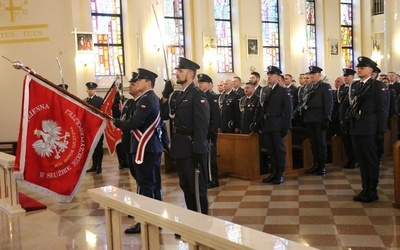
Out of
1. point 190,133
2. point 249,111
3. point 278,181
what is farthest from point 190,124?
point 249,111

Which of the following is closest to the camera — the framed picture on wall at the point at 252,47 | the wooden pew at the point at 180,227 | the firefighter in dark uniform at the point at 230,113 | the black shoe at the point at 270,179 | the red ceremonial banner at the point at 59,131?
the wooden pew at the point at 180,227

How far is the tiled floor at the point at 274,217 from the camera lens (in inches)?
174

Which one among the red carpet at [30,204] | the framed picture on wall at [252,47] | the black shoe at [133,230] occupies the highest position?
the framed picture on wall at [252,47]

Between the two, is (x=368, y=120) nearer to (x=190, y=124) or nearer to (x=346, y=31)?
(x=190, y=124)

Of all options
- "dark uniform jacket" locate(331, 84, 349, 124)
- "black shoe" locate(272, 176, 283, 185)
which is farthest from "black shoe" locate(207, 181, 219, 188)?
"dark uniform jacket" locate(331, 84, 349, 124)

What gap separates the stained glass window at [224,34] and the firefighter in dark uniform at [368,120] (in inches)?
406

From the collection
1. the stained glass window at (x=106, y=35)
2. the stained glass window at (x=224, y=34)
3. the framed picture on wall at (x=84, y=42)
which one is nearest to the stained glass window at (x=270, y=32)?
the stained glass window at (x=224, y=34)

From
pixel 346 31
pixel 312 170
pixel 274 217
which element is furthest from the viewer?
pixel 346 31

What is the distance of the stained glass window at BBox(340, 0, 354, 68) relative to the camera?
62.8 ft

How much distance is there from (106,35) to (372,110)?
31.3 ft

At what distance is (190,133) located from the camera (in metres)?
4.36

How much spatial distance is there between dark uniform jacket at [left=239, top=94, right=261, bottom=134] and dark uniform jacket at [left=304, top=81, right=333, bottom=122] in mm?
899

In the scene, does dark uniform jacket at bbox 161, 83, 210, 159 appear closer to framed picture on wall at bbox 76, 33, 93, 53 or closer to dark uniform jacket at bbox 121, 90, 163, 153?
dark uniform jacket at bbox 121, 90, 163, 153

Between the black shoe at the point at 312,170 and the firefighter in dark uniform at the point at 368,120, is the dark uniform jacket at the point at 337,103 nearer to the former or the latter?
the black shoe at the point at 312,170
